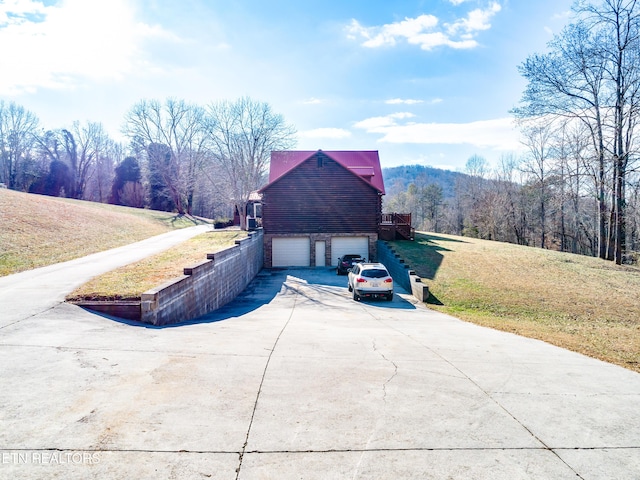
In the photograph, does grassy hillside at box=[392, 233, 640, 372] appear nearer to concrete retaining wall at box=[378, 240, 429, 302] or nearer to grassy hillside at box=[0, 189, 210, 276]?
concrete retaining wall at box=[378, 240, 429, 302]

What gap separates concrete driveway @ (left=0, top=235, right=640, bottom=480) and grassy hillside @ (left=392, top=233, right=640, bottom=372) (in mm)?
3979

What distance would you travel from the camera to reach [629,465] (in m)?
4.00

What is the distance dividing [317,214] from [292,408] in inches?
938

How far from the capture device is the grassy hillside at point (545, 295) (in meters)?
11.9

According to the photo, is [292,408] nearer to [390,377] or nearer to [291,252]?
[390,377]

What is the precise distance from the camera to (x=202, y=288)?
13383 mm

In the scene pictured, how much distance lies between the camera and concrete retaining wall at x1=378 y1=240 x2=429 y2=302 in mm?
17797

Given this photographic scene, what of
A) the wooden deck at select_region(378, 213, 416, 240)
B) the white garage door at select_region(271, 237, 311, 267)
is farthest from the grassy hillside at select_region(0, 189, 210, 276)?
the wooden deck at select_region(378, 213, 416, 240)

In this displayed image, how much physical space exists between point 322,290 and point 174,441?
16.2m

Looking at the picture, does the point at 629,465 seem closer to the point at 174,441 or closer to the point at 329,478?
the point at 329,478

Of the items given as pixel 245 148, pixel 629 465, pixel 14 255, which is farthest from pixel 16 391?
pixel 245 148

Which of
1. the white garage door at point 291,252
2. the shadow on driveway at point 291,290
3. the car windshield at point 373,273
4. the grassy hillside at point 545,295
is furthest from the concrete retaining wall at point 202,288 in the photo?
the grassy hillside at point 545,295

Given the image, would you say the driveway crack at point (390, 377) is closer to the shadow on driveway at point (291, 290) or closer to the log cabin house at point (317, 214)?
the shadow on driveway at point (291, 290)

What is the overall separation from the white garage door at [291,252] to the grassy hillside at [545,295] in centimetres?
711
